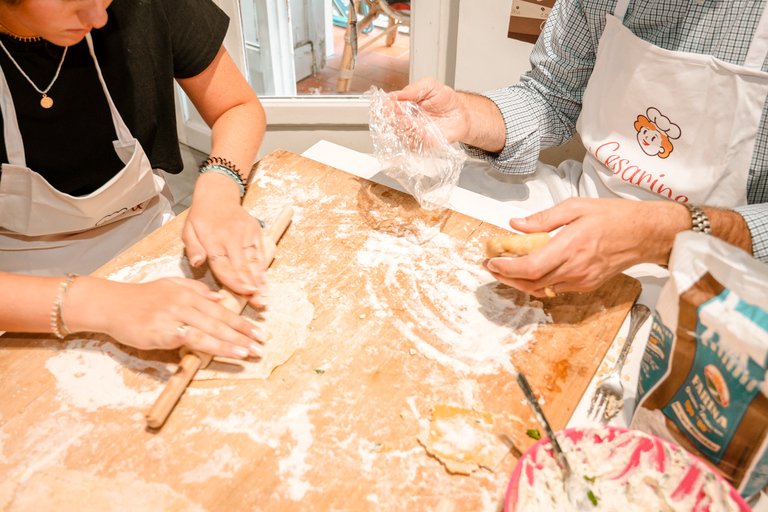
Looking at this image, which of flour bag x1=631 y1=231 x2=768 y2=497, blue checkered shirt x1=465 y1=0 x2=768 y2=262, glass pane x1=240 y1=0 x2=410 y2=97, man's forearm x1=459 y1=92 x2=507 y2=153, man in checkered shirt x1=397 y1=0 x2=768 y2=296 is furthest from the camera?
glass pane x1=240 y1=0 x2=410 y2=97

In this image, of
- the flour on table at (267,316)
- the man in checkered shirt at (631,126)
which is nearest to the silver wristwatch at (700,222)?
the man in checkered shirt at (631,126)

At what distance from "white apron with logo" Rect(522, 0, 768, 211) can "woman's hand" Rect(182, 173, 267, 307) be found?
961 mm

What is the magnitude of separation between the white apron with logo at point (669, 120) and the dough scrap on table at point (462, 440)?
83cm

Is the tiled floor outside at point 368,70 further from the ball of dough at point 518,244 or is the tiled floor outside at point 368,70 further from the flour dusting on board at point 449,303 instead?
the ball of dough at point 518,244

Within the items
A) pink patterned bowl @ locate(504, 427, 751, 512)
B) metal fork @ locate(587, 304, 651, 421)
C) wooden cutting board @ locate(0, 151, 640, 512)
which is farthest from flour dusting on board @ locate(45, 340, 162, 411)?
metal fork @ locate(587, 304, 651, 421)

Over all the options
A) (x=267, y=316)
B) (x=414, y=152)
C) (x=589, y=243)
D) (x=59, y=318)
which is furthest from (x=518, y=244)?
(x=59, y=318)

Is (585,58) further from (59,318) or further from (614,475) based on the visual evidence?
(59,318)

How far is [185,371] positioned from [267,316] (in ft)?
0.67

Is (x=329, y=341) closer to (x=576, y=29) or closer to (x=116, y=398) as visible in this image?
(x=116, y=398)

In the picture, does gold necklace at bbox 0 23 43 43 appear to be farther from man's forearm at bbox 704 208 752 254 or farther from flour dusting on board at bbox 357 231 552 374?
man's forearm at bbox 704 208 752 254

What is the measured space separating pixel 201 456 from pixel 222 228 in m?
0.51

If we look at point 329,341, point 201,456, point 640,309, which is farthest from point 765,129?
point 201,456

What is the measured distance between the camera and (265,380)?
932 mm

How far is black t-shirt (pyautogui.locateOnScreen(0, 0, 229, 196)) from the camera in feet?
3.78
